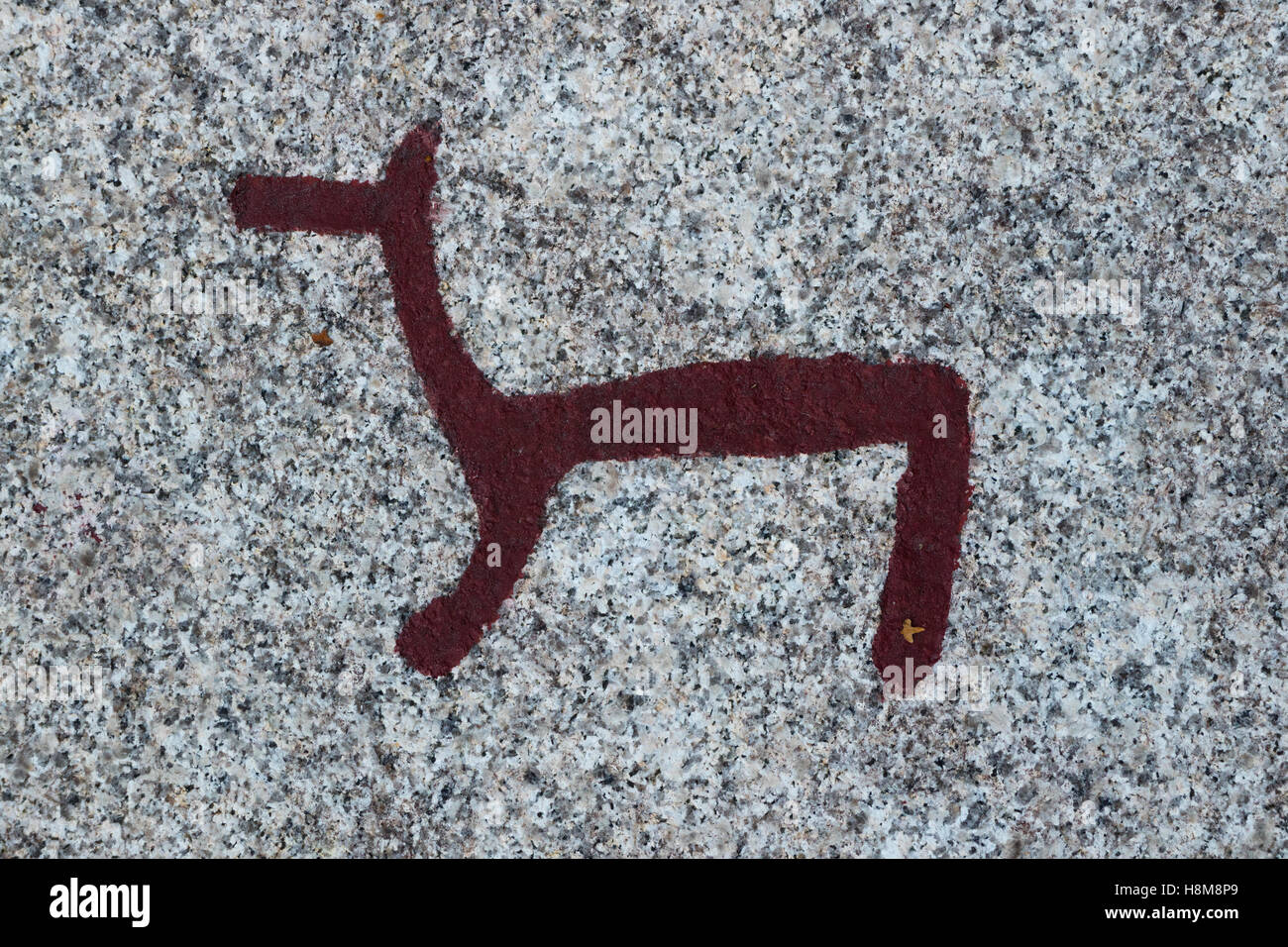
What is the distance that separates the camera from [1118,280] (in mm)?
1464

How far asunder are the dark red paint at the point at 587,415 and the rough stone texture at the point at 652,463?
1.5 inches

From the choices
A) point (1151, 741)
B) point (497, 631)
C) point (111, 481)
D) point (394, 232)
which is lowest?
point (1151, 741)

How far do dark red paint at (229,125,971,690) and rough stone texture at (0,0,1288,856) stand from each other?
0.13ft

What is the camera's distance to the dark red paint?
4.80 feet

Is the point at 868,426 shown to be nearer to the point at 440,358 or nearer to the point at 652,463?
the point at 652,463

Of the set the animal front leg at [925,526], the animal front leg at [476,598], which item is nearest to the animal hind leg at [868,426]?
the animal front leg at [925,526]

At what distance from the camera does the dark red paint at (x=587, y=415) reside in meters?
1.46

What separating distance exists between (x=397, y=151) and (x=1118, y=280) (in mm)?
1356

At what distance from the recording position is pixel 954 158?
4.78 ft

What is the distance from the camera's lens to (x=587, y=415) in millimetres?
1480

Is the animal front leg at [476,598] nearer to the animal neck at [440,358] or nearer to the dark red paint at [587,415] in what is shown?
the dark red paint at [587,415]

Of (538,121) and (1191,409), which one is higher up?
(538,121)
